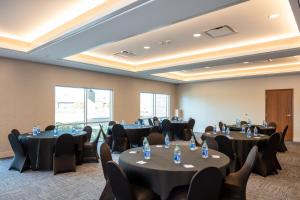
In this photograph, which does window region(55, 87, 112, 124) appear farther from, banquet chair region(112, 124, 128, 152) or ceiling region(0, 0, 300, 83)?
banquet chair region(112, 124, 128, 152)

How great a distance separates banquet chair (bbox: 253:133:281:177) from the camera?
457cm

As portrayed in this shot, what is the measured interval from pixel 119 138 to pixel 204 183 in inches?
181

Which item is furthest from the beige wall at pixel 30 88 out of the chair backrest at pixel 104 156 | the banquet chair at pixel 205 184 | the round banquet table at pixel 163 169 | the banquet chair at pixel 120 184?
the banquet chair at pixel 205 184

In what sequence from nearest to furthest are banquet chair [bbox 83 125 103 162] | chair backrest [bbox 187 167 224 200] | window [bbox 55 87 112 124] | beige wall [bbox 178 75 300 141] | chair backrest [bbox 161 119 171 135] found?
1. chair backrest [bbox 187 167 224 200]
2. banquet chair [bbox 83 125 103 162]
3. window [bbox 55 87 112 124]
4. chair backrest [bbox 161 119 171 135]
5. beige wall [bbox 178 75 300 141]

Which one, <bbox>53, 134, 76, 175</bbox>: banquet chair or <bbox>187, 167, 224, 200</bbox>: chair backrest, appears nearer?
<bbox>187, 167, 224, 200</bbox>: chair backrest

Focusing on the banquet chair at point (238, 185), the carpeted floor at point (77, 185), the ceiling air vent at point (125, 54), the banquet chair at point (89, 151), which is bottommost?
the carpeted floor at point (77, 185)

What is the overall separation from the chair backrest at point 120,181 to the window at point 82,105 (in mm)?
5759

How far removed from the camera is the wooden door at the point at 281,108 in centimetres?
917

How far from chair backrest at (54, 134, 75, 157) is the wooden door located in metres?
8.59

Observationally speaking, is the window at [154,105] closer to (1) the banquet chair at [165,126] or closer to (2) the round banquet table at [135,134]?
(1) the banquet chair at [165,126]

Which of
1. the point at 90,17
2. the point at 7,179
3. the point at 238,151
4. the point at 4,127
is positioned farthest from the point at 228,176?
the point at 4,127

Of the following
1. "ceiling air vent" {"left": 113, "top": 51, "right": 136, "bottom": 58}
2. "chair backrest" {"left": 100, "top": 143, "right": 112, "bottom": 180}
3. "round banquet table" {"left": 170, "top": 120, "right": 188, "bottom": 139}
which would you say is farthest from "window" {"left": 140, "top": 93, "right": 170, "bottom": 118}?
"chair backrest" {"left": 100, "top": 143, "right": 112, "bottom": 180}

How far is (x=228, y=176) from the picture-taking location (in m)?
2.91

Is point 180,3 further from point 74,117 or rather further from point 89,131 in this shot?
point 74,117
